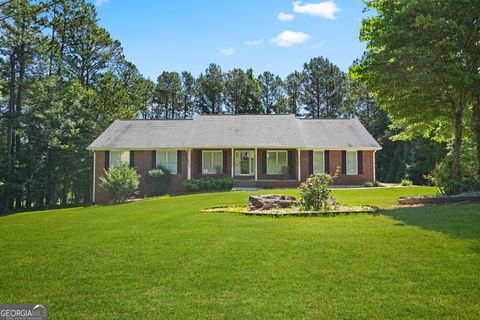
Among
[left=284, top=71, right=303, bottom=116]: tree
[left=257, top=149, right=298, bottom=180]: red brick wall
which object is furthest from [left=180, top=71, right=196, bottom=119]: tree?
[left=257, top=149, right=298, bottom=180]: red brick wall

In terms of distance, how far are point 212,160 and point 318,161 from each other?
Result: 7597 mm

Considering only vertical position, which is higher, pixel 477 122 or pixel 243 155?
pixel 477 122

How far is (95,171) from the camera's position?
25.8m

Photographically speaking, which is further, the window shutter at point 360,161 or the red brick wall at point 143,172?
the window shutter at point 360,161

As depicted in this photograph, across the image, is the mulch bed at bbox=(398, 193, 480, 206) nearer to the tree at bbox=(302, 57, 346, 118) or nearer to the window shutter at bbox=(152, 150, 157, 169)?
the window shutter at bbox=(152, 150, 157, 169)

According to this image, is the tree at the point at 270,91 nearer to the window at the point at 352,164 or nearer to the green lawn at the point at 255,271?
the window at the point at 352,164

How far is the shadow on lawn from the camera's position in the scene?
7566 millimetres

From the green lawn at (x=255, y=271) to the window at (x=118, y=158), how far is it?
16.5 meters

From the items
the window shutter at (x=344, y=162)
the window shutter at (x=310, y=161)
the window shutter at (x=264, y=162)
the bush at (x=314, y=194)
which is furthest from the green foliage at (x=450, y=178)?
the window shutter at (x=264, y=162)

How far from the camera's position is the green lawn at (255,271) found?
4285 millimetres

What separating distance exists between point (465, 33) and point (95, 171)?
76.4 feet

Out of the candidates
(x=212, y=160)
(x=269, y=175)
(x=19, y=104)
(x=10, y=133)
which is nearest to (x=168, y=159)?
(x=212, y=160)

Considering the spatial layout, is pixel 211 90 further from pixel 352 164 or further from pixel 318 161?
pixel 352 164

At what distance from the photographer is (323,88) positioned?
48062 mm
